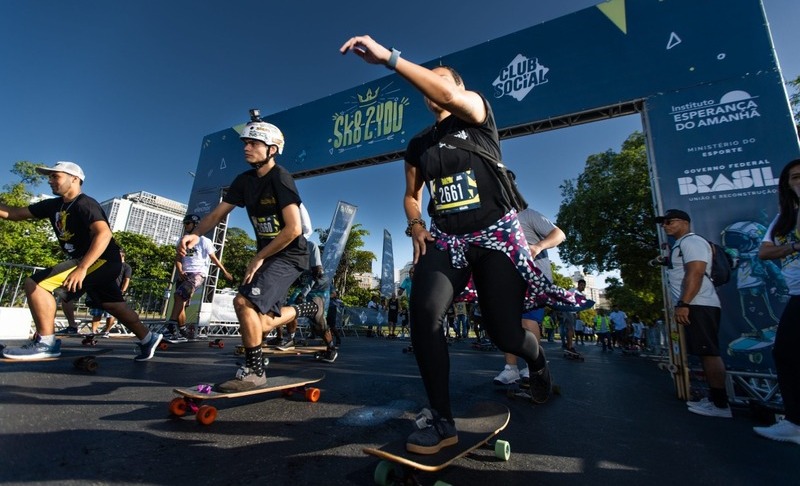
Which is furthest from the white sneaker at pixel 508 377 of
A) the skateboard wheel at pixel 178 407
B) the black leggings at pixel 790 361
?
the skateboard wheel at pixel 178 407

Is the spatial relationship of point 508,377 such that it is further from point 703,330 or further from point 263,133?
point 263,133

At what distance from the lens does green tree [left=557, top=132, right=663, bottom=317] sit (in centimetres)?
1578

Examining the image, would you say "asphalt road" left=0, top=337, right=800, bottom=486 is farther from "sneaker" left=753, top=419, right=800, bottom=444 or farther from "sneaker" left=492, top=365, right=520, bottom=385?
"sneaker" left=492, top=365, right=520, bottom=385

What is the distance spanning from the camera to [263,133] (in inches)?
124

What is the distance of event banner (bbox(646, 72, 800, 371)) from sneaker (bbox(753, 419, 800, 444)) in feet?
10.7

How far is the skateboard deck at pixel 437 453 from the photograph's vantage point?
4.47 ft

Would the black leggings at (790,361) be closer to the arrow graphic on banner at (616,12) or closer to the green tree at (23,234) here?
the arrow graphic on banner at (616,12)

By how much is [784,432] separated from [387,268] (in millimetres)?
16487

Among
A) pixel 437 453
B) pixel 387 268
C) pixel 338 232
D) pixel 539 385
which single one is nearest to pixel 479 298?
pixel 539 385

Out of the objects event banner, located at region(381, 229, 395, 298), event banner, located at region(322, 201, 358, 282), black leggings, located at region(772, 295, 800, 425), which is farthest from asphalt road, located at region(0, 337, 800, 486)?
event banner, located at region(381, 229, 395, 298)

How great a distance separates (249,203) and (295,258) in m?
0.68

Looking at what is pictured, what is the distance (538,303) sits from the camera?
2.17 m

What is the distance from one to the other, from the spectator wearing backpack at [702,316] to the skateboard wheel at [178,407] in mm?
4214

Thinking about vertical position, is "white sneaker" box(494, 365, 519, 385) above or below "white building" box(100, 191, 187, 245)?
below
